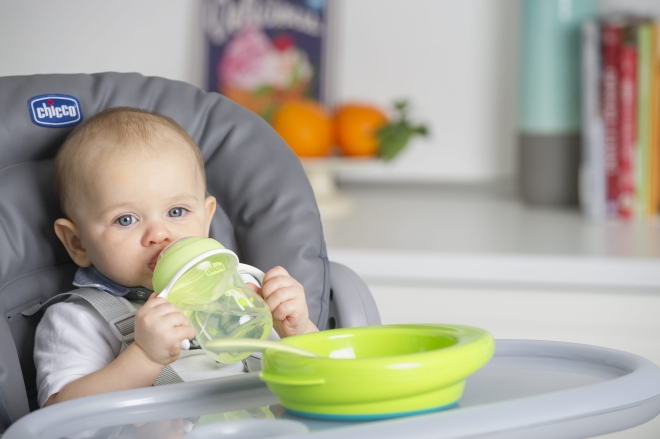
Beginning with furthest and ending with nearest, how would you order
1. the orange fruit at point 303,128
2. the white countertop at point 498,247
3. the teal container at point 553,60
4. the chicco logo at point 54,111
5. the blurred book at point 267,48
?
the blurred book at point 267,48 → the teal container at point 553,60 → the orange fruit at point 303,128 → the white countertop at point 498,247 → the chicco logo at point 54,111

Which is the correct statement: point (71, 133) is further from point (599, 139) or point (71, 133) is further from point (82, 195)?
point (599, 139)

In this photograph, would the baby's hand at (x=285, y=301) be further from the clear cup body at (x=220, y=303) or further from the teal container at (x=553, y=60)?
the teal container at (x=553, y=60)

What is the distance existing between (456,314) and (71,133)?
0.74 meters

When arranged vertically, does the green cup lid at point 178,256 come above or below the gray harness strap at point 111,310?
above

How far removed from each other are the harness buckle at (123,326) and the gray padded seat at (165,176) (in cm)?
12

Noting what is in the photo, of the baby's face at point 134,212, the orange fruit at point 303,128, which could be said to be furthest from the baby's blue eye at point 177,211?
the orange fruit at point 303,128

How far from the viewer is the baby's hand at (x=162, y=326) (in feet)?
2.26

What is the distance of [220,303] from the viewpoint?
0.72 metres

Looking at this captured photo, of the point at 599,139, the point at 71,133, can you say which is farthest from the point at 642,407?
the point at 599,139

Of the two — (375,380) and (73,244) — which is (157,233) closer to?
(73,244)

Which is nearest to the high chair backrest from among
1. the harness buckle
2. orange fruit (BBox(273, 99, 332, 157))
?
the harness buckle

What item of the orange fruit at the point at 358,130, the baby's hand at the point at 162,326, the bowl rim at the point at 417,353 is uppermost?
the orange fruit at the point at 358,130

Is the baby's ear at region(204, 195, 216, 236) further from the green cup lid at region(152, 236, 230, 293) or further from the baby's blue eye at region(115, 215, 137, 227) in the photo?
the green cup lid at region(152, 236, 230, 293)

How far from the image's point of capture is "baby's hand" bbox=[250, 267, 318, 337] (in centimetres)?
81
